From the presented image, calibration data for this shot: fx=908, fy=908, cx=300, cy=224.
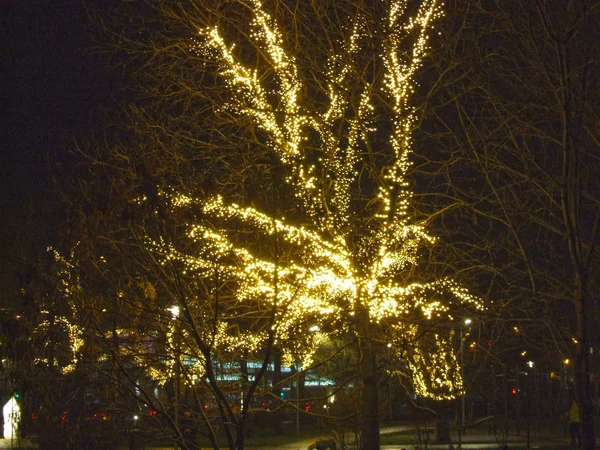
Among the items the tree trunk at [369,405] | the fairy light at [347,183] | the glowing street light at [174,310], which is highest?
the fairy light at [347,183]

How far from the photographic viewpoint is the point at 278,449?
28.3m

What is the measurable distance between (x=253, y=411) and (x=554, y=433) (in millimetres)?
28231

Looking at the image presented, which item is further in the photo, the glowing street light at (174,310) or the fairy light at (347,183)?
the fairy light at (347,183)

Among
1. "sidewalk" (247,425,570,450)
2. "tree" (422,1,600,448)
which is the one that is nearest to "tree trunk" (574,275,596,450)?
"tree" (422,1,600,448)

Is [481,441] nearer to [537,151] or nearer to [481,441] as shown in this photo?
[481,441]

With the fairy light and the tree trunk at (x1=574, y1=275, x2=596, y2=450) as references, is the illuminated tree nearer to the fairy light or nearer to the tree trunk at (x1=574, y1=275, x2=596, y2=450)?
the fairy light

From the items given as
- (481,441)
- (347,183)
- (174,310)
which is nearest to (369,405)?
(347,183)

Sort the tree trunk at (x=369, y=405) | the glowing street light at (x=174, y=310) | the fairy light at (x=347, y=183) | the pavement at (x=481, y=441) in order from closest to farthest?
1. the glowing street light at (x=174, y=310)
2. the fairy light at (x=347, y=183)
3. the tree trunk at (x=369, y=405)
4. the pavement at (x=481, y=441)

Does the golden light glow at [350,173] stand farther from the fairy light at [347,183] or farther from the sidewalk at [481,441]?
the sidewalk at [481,441]

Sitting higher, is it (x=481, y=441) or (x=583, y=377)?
(x=583, y=377)

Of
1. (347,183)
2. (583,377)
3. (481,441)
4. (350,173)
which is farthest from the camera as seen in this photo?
(481,441)

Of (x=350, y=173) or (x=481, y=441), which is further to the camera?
(x=481, y=441)

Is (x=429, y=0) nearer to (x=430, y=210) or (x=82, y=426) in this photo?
(x=430, y=210)

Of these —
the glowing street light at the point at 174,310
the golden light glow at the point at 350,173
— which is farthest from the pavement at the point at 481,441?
the glowing street light at the point at 174,310
